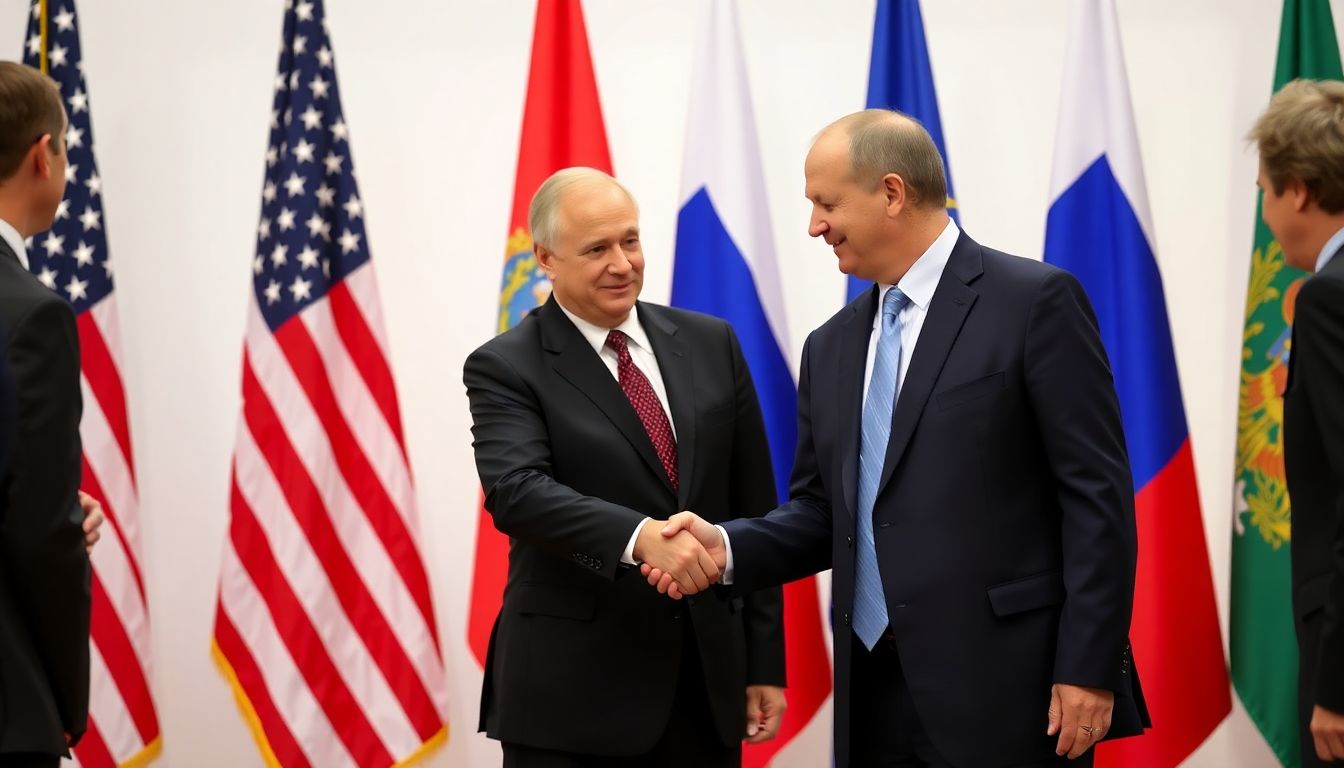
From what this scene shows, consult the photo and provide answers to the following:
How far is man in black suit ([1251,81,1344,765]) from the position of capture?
1.95 metres

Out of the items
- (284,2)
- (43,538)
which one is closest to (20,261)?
(43,538)

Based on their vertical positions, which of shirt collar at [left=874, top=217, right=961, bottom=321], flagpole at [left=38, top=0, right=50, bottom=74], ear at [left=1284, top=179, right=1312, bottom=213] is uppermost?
flagpole at [left=38, top=0, right=50, bottom=74]

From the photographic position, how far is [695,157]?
4.17 meters

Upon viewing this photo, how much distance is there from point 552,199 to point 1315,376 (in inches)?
63.2

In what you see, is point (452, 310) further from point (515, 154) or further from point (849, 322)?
point (849, 322)

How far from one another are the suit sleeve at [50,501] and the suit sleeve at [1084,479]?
1.62m

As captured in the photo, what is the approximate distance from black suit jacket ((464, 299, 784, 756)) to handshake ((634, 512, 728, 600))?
0.05m

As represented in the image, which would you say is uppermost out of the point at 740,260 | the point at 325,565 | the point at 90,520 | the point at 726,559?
the point at 740,260

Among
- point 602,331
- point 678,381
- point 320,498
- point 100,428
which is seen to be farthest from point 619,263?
point 100,428

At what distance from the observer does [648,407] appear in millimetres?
2750

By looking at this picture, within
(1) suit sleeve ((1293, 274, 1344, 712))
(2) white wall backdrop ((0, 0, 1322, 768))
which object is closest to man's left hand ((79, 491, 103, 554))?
(1) suit sleeve ((1293, 274, 1344, 712))

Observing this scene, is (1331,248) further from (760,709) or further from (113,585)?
(113,585)

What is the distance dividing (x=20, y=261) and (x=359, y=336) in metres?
1.91

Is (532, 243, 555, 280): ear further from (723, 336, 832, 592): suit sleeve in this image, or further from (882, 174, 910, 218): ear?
(882, 174, 910, 218): ear
